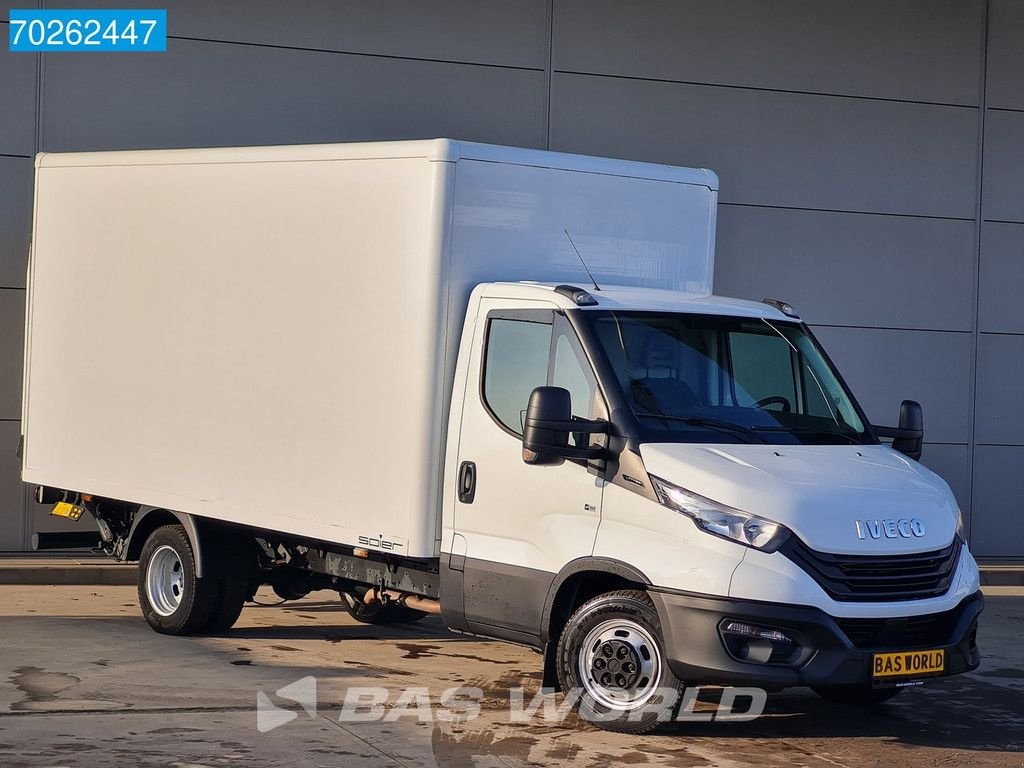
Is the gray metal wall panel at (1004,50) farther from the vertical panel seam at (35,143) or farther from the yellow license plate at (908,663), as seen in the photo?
the yellow license plate at (908,663)

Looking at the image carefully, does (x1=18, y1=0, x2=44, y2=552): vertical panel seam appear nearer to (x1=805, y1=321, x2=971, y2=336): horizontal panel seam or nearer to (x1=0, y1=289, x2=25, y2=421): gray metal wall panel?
(x1=0, y1=289, x2=25, y2=421): gray metal wall panel

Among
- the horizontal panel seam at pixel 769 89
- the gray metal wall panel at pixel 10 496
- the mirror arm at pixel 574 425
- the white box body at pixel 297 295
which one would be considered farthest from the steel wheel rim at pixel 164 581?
the horizontal panel seam at pixel 769 89

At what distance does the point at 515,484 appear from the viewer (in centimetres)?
812

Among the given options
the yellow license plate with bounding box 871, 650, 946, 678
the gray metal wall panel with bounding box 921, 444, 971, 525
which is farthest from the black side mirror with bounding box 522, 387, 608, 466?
the gray metal wall panel with bounding box 921, 444, 971, 525

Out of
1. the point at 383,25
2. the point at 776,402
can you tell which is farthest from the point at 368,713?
the point at 383,25

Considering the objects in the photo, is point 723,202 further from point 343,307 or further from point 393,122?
point 343,307

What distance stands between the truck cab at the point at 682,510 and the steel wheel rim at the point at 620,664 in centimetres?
1

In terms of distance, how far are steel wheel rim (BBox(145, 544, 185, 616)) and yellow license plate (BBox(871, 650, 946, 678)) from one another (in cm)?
535

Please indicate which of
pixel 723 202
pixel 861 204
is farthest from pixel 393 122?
pixel 861 204

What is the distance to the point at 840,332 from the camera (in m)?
16.8

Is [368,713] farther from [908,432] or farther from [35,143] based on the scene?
[35,143]

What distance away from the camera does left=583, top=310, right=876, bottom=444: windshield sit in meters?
7.97

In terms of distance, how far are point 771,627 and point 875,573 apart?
630 mm

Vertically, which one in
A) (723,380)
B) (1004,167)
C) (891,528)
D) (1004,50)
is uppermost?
(1004,50)
